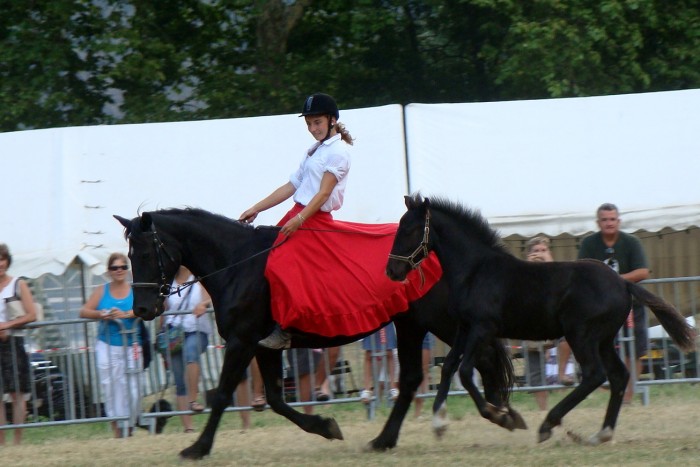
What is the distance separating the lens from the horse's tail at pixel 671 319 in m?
7.30

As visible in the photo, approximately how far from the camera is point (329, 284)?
289 inches

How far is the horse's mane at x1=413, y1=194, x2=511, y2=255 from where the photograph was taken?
7520 mm

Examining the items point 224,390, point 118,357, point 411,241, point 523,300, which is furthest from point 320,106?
point 118,357

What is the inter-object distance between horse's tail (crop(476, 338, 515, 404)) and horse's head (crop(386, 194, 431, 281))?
2.95 ft

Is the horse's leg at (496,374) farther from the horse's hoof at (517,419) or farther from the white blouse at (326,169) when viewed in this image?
the white blouse at (326,169)

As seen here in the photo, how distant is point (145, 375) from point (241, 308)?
2.84 metres

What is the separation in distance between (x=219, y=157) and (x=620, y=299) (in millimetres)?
5481

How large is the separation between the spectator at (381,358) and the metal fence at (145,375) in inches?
0.5

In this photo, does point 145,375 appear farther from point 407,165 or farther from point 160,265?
point 407,165

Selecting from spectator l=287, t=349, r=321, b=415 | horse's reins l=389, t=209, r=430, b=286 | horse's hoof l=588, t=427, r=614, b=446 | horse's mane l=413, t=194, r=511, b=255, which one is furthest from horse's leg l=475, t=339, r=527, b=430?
spectator l=287, t=349, r=321, b=415

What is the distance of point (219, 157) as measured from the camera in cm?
1164

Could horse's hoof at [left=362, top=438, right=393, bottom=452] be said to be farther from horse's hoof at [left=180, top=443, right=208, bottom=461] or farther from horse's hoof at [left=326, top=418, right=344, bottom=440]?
horse's hoof at [left=180, top=443, right=208, bottom=461]

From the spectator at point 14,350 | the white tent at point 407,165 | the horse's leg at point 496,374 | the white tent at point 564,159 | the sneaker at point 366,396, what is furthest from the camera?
the white tent at point 564,159

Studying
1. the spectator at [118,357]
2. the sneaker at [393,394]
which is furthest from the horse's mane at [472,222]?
the spectator at [118,357]
